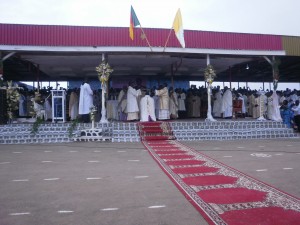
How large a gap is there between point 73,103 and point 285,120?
9.74 m

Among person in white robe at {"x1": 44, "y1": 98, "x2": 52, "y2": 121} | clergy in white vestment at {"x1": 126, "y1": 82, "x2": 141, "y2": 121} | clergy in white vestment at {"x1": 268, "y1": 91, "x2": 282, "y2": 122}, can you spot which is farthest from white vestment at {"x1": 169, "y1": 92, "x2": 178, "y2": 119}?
person in white robe at {"x1": 44, "y1": 98, "x2": 52, "y2": 121}

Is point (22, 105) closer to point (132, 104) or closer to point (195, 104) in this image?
point (132, 104)

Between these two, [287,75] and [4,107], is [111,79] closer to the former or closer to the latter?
[4,107]

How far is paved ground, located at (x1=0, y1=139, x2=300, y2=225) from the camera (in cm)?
313

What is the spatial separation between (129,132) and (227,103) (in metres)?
6.03

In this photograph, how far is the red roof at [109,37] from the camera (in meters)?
11.0

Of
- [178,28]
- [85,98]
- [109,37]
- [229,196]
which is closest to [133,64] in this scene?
[109,37]

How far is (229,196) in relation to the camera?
3.76 metres

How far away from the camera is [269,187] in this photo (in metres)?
4.18

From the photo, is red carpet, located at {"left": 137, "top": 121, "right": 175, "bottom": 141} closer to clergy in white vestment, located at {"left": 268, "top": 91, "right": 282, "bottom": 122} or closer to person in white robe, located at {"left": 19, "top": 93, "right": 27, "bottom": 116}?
clergy in white vestment, located at {"left": 268, "top": 91, "right": 282, "bottom": 122}

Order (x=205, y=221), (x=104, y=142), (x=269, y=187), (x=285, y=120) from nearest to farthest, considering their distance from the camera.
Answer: (x=205, y=221) < (x=269, y=187) < (x=104, y=142) < (x=285, y=120)

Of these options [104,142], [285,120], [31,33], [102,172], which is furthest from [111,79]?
[102,172]

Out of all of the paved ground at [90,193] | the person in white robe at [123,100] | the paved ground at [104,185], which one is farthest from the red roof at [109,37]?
the paved ground at [90,193]

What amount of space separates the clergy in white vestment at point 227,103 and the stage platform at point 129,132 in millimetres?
2639
